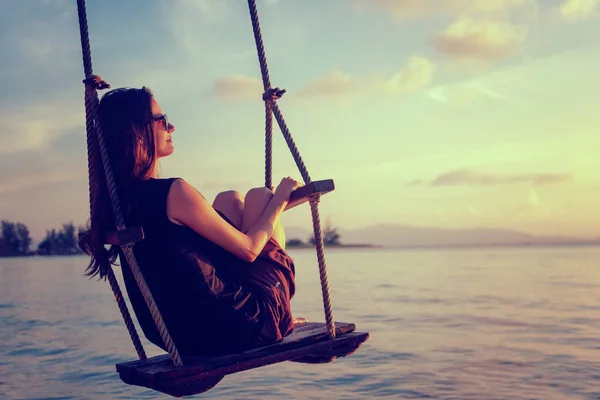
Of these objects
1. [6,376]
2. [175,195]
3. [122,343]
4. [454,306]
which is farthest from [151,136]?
[454,306]

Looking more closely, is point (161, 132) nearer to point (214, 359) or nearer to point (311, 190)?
point (311, 190)

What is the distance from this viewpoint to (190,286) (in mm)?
2902

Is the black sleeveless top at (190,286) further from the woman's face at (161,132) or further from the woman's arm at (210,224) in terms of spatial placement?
the woman's face at (161,132)

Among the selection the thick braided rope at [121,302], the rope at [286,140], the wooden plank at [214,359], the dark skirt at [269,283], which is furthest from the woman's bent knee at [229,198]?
the wooden plank at [214,359]

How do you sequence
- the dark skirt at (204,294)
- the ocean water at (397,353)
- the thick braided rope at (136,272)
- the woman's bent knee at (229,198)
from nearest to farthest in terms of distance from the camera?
the thick braided rope at (136,272) < the dark skirt at (204,294) < the woman's bent knee at (229,198) < the ocean water at (397,353)

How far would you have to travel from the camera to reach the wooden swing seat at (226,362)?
109 inches

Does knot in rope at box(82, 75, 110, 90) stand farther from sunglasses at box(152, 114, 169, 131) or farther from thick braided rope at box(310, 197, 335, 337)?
thick braided rope at box(310, 197, 335, 337)

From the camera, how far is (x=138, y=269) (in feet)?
9.14

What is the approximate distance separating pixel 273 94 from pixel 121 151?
111 centimetres

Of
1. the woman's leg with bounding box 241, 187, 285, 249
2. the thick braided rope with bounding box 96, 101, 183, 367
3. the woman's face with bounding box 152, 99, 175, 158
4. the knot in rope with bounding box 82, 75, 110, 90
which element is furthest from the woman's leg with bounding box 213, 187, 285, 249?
the knot in rope with bounding box 82, 75, 110, 90

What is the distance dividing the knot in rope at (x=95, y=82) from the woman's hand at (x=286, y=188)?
3.12 ft

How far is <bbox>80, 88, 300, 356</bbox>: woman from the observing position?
2857 mm

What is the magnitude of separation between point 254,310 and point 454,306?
1216cm

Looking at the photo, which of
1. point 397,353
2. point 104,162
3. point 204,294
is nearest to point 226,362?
point 204,294
